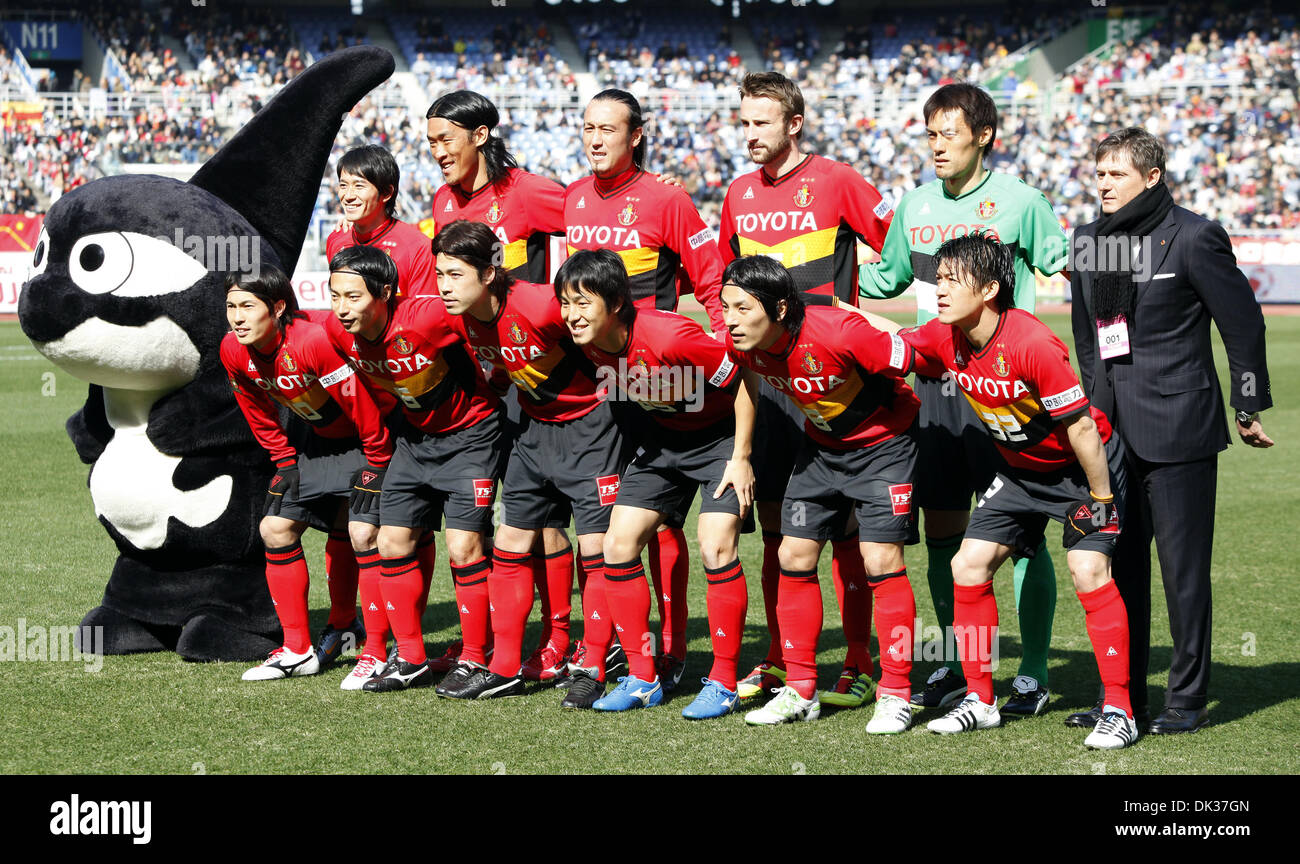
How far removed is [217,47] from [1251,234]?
24507mm

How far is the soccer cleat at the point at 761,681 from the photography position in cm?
535

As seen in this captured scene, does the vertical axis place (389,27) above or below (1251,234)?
above

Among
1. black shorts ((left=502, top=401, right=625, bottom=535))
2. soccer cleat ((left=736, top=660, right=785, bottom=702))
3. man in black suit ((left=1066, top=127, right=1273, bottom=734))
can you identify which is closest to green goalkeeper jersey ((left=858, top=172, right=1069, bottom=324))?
man in black suit ((left=1066, top=127, right=1273, bottom=734))

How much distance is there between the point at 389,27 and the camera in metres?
36.2

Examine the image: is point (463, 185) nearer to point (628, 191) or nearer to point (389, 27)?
point (628, 191)

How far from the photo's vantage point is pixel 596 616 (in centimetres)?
535

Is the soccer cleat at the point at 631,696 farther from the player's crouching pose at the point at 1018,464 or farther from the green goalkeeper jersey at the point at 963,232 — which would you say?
the green goalkeeper jersey at the point at 963,232

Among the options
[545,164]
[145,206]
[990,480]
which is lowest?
[990,480]

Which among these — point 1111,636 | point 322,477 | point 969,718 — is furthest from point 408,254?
point 1111,636

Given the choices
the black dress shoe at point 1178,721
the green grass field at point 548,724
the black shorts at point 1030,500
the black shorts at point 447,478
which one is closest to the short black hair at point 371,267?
the black shorts at point 447,478

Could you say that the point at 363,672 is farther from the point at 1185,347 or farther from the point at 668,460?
the point at 1185,347

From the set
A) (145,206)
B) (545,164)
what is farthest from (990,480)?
(545,164)
